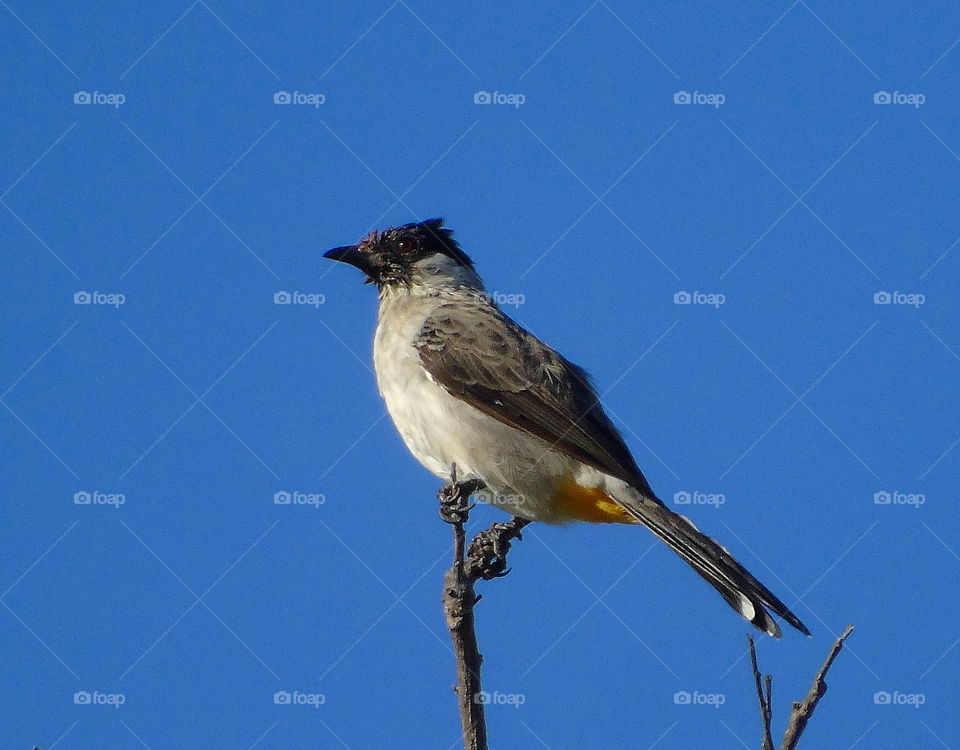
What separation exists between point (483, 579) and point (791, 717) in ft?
9.43

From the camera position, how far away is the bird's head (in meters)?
8.67

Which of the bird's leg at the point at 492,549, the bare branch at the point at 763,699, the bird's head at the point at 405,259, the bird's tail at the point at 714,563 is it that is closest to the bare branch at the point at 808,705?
the bare branch at the point at 763,699

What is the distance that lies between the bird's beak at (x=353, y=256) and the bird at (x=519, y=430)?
0.71 metres

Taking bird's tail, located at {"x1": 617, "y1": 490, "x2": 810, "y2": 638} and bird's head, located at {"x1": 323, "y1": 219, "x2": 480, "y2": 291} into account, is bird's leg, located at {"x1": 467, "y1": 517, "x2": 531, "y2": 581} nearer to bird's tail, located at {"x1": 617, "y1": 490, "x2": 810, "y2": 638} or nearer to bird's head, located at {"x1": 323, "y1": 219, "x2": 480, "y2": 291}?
bird's tail, located at {"x1": 617, "y1": 490, "x2": 810, "y2": 638}

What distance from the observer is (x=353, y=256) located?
8.66 m

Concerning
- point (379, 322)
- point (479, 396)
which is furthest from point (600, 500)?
point (379, 322)

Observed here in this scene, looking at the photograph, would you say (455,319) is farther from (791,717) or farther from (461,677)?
(791,717)

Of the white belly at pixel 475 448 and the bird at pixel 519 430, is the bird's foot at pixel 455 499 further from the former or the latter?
the white belly at pixel 475 448

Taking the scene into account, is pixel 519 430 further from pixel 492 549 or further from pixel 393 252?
pixel 393 252

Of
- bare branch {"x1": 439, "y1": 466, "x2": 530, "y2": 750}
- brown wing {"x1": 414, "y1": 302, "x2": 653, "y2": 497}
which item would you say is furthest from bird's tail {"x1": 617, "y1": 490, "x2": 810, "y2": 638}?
bare branch {"x1": 439, "y1": 466, "x2": 530, "y2": 750}

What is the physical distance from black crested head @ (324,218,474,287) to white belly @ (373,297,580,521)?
51.7 inches

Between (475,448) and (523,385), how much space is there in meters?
0.56

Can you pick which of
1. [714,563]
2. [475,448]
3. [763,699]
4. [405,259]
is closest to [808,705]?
[763,699]

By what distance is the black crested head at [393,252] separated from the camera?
8672mm
